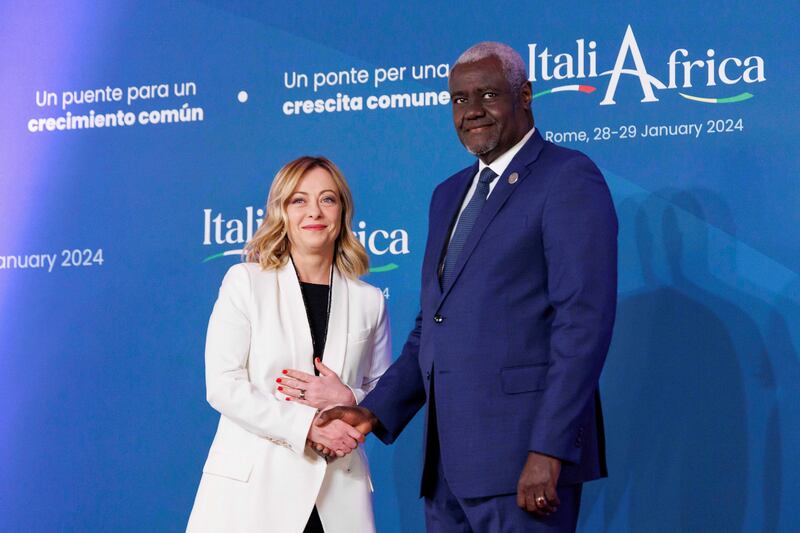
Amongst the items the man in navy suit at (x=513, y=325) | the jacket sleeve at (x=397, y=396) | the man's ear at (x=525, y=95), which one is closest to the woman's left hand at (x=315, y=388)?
the jacket sleeve at (x=397, y=396)

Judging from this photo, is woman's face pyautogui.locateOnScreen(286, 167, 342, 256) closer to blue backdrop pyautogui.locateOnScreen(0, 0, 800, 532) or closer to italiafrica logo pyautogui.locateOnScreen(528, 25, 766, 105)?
blue backdrop pyautogui.locateOnScreen(0, 0, 800, 532)

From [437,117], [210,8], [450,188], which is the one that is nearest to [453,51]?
[437,117]

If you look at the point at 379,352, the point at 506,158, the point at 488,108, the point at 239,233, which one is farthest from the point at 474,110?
the point at 239,233

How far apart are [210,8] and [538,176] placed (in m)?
2.61

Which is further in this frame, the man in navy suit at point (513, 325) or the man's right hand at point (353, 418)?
the man's right hand at point (353, 418)

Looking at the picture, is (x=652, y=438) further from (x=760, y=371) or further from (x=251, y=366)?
(x=251, y=366)

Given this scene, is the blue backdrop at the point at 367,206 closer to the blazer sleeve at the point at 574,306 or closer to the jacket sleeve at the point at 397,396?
the jacket sleeve at the point at 397,396

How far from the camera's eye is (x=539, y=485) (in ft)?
7.50

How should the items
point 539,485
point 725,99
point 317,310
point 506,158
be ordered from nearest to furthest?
point 539,485 → point 506,158 → point 317,310 → point 725,99

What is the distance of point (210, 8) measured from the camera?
4.67 meters

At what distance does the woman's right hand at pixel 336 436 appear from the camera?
2.91m

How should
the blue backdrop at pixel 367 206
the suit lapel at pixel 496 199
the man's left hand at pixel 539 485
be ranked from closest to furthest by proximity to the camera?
the man's left hand at pixel 539 485 < the suit lapel at pixel 496 199 < the blue backdrop at pixel 367 206

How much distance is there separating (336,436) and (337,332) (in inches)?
13.4

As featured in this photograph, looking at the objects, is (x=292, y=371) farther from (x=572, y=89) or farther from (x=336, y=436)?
(x=572, y=89)
